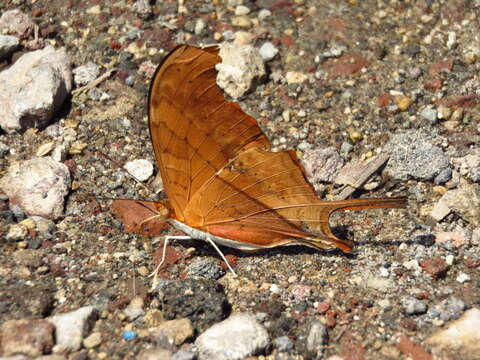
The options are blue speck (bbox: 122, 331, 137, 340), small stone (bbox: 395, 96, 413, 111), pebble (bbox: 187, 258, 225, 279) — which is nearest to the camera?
blue speck (bbox: 122, 331, 137, 340)

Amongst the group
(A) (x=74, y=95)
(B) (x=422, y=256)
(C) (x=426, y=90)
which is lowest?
(B) (x=422, y=256)

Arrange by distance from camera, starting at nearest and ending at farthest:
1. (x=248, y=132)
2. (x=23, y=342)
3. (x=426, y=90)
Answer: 1. (x=23, y=342)
2. (x=248, y=132)
3. (x=426, y=90)

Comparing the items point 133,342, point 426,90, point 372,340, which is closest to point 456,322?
point 372,340

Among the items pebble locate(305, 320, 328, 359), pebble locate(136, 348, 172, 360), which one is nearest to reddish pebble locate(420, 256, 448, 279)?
pebble locate(305, 320, 328, 359)

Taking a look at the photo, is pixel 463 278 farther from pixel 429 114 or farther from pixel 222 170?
pixel 222 170

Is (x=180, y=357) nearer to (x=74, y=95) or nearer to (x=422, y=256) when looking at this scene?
(x=422, y=256)

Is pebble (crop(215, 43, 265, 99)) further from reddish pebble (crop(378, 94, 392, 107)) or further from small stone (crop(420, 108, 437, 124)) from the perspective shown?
small stone (crop(420, 108, 437, 124))

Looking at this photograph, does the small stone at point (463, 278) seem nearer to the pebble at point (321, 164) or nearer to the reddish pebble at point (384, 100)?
the pebble at point (321, 164)
